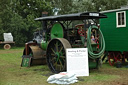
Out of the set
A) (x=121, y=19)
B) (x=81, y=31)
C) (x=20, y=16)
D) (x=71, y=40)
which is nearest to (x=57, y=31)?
(x=71, y=40)

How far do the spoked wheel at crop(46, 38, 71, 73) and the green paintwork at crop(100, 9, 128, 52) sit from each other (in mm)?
3085

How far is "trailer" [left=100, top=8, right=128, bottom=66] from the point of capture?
400 inches

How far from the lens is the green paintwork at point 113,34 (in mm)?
10195

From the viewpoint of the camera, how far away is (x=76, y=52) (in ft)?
26.3

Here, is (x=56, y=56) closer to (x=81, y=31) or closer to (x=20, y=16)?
(x=81, y=31)

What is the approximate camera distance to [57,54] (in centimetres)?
873

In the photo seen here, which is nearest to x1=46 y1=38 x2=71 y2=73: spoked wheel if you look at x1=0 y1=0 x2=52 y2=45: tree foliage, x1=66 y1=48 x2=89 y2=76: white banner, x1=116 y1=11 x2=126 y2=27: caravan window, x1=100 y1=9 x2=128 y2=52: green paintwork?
x1=66 y1=48 x2=89 y2=76: white banner

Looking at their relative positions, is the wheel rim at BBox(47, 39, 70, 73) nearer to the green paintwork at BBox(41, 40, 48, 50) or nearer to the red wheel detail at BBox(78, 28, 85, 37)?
the red wheel detail at BBox(78, 28, 85, 37)

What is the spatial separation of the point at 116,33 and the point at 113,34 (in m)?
0.18

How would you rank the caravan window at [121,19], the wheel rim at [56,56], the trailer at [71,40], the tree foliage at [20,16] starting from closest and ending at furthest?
1. the trailer at [71,40]
2. the wheel rim at [56,56]
3. the caravan window at [121,19]
4. the tree foliage at [20,16]

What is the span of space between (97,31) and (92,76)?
2.00 meters

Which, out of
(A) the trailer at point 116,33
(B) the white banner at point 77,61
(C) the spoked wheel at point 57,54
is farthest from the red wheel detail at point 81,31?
(A) the trailer at point 116,33

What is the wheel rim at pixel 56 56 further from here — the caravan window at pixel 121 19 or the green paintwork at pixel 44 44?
the caravan window at pixel 121 19

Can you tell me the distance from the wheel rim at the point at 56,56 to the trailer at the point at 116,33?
3081mm
